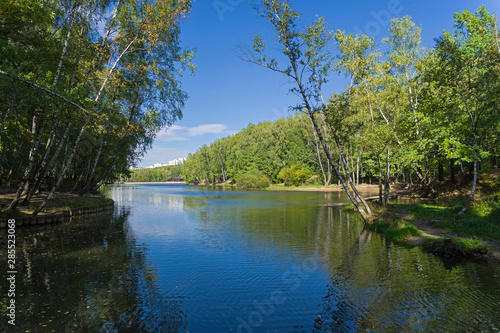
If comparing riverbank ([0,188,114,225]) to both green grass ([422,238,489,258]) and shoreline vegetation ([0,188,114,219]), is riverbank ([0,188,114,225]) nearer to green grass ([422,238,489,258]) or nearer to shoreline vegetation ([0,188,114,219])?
shoreline vegetation ([0,188,114,219])

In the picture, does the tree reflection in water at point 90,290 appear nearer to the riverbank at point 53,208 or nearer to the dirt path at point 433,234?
the riverbank at point 53,208

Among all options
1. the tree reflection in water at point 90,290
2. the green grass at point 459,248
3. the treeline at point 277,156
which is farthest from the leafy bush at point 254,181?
the green grass at point 459,248

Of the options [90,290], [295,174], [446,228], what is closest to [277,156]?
[295,174]

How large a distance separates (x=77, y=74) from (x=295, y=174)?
6788 cm

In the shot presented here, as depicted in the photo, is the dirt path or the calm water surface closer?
the calm water surface

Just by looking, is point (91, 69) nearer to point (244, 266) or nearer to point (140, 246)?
point (140, 246)

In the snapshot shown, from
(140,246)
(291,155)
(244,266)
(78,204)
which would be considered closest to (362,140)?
(244,266)

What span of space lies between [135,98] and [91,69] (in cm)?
670

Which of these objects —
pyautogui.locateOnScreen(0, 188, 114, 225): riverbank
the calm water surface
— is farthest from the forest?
pyautogui.locateOnScreen(0, 188, 114, 225): riverbank

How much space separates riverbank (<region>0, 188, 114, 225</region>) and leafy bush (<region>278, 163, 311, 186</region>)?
57.7 m

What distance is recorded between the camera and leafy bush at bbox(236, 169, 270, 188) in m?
87.0

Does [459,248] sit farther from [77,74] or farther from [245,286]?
[77,74]

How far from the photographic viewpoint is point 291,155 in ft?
295

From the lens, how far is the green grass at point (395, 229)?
53.0 ft
